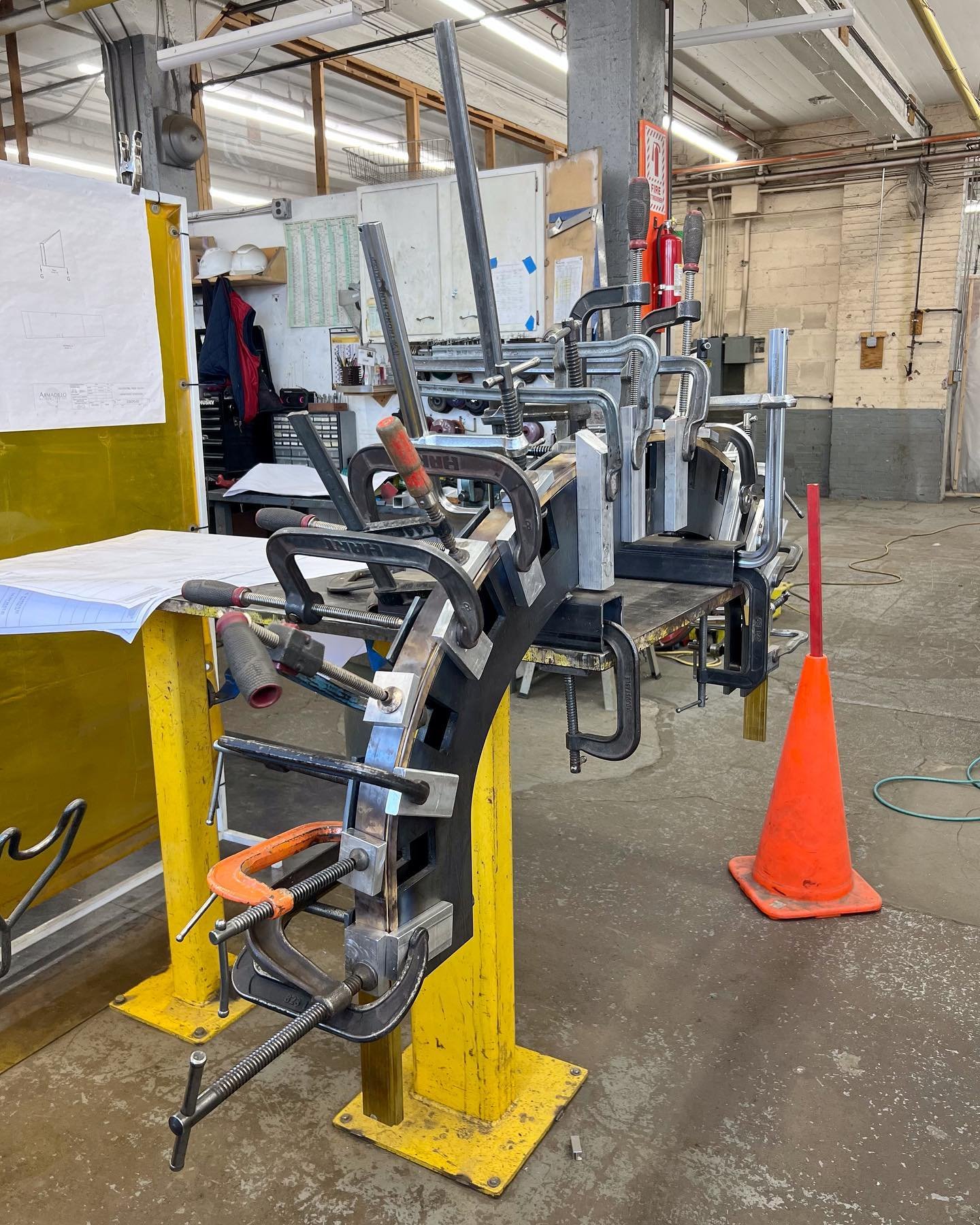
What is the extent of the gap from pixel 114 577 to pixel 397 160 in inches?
217

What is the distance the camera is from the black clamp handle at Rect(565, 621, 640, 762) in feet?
3.80

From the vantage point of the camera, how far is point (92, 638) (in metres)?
2.11

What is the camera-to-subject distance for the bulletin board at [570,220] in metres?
3.87

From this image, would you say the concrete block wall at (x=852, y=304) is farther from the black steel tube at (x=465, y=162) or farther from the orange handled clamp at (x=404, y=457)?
the orange handled clamp at (x=404, y=457)

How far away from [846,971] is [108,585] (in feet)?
5.48

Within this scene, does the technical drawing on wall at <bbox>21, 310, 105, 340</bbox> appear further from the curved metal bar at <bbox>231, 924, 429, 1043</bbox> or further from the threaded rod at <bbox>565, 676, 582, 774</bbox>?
the curved metal bar at <bbox>231, 924, 429, 1043</bbox>

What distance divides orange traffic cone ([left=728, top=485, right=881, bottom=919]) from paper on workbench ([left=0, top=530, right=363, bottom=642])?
122 centimetres

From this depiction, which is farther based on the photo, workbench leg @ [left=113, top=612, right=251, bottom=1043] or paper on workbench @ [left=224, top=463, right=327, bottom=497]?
paper on workbench @ [left=224, top=463, right=327, bottom=497]

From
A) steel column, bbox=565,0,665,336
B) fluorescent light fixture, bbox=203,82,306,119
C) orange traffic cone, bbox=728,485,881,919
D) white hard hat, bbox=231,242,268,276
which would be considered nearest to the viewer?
orange traffic cone, bbox=728,485,881,919

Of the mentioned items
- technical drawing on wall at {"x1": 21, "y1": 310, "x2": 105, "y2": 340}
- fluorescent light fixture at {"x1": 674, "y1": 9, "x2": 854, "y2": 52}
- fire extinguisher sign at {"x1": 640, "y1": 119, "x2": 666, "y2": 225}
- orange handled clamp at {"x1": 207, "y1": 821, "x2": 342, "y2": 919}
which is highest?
fluorescent light fixture at {"x1": 674, "y1": 9, "x2": 854, "y2": 52}

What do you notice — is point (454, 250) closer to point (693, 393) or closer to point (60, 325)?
point (60, 325)

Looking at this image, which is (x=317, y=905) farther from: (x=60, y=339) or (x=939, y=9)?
(x=939, y=9)

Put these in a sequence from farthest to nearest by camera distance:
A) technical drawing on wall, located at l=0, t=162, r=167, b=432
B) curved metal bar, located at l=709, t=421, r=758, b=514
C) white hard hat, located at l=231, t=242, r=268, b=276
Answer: white hard hat, located at l=231, t=242, r=268, b=276 → technical drawing on wall, located at l=0, t=162, r=167, b=432 → curved metal bar, located at l=709, t=421, r=758, b=514

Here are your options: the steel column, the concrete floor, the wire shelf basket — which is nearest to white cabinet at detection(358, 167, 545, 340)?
the steel column
